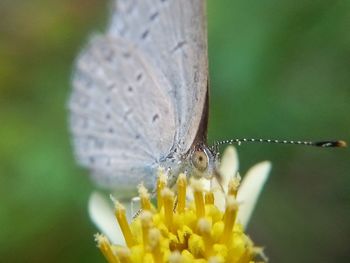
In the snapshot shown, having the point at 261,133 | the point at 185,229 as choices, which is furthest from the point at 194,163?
the point at 261,133

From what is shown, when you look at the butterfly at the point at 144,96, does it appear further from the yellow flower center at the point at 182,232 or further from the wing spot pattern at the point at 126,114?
the yellow flower center at the point at 182,232

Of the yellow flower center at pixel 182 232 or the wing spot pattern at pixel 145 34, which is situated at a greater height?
the wing spot pattern at pixel 145 34

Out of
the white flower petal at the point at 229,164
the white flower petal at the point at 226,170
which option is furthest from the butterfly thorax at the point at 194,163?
the white flower petal at the point at 229,164

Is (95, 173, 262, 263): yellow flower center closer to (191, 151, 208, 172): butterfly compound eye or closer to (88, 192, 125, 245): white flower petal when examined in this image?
(191, 151, 208, 172): butterfly compound eye

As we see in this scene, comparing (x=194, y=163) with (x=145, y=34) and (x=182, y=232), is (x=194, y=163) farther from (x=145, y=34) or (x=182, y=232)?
(x=145, y=34)

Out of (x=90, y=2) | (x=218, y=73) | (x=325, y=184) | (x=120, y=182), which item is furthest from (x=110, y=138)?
(x=90, y=2)

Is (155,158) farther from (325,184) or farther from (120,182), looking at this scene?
(325,184)
